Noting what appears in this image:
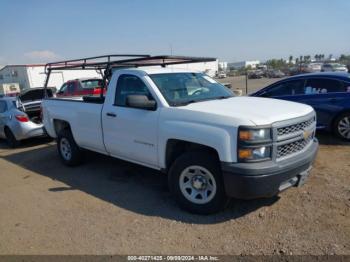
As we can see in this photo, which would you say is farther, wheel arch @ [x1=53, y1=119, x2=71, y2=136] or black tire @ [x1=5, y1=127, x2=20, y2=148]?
black tire @ [x1=5, y1=127, x2=20, y2=148]

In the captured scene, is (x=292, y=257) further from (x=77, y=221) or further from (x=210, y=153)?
(x=77, y=221)

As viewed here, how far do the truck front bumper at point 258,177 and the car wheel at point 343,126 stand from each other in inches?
156

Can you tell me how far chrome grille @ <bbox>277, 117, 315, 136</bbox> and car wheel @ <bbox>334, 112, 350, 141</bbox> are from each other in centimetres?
339

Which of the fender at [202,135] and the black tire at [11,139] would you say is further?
the black tire at [11,139]

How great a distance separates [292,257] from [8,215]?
12.6 feet

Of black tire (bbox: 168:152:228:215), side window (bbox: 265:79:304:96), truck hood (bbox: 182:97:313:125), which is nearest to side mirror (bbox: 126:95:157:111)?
truck hood (bbox: 182:97:313:125)

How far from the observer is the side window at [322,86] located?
735cm

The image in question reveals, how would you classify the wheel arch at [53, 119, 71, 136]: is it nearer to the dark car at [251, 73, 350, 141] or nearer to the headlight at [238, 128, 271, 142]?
the headlight at [238, 128, 271, 142]

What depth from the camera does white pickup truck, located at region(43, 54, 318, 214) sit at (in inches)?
145

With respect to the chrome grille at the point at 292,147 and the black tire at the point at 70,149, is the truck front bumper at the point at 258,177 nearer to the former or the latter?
the chrome grille at the point at 292,147

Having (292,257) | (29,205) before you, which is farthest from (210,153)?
(29,205)

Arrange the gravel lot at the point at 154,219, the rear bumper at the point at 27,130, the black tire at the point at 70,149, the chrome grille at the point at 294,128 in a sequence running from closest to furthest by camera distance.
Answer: the gravel lot at the point at 154,219 → the chrome grille at the point at 294,128 → the black tire at the point at 70,149 → the rear bumper at the point at 27,130

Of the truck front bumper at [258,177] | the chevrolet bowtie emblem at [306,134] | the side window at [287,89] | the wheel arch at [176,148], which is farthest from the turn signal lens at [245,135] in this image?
the side window at [287,89]

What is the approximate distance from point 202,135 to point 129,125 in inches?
57.0
